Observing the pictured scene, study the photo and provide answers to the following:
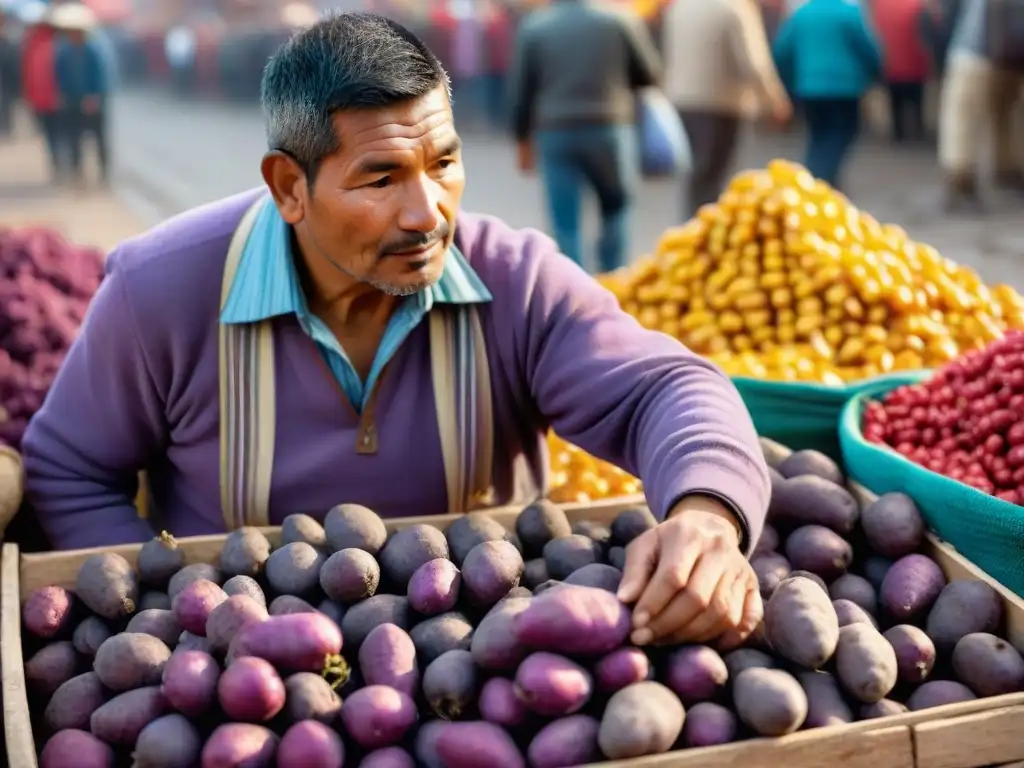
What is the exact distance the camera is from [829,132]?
340 inches

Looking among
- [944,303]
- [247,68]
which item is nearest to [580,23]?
[944,303]

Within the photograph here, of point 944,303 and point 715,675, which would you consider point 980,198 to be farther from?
point 715,675

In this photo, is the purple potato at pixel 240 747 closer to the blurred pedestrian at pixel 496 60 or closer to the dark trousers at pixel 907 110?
the dark trousers at pixel 907 110

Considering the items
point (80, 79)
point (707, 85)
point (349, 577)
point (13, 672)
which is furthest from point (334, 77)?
point (80, 79)

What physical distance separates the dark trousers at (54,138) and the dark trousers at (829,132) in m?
8.15

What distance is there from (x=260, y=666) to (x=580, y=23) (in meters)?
5.73

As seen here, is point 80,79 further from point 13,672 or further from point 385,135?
point 13,672

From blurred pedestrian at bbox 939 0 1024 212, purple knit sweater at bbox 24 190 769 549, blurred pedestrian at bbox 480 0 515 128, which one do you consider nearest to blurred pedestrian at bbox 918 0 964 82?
blurred pedestrian at bbox 939 0 1024 212

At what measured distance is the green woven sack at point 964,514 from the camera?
84.0 inches

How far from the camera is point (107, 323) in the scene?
2365mm

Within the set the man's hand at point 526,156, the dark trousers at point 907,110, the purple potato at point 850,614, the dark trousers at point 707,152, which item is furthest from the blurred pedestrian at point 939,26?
the purple potato at point 850,614

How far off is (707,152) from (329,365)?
6065 mm

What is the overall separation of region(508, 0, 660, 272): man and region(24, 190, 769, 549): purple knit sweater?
457cm

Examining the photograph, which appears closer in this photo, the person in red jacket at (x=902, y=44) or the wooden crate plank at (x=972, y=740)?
the wooden crate plank at (x=972, y=740)
